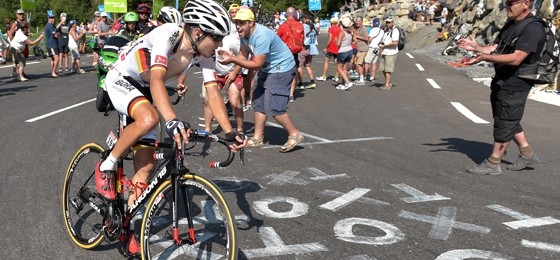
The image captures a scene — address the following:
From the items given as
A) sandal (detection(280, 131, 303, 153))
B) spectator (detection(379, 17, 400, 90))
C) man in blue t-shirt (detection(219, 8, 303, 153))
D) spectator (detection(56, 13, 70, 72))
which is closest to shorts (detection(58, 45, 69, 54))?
spectator (detection(56, 13, 70, 72))

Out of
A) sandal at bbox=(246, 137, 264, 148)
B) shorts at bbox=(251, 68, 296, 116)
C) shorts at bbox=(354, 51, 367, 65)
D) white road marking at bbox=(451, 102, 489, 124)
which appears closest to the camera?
shorts at bbox=(251, 68, 296, 116)

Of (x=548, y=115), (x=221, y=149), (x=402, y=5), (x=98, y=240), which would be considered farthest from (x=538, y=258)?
(x=402, y=5)

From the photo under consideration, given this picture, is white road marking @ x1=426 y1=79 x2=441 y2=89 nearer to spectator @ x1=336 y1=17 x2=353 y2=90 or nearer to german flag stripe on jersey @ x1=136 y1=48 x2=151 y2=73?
spectator @ x1=336 y1=17 x2=353 y2=90

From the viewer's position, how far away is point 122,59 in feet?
12.9

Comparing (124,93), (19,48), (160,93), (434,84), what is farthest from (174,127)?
(19,48)

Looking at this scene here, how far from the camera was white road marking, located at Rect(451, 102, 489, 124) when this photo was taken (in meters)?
9.96

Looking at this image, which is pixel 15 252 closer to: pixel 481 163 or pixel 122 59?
pixel 122 59

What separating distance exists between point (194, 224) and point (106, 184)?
81cm

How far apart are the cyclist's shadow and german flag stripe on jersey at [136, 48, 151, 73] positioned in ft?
5.23

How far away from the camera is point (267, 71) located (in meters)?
7.53

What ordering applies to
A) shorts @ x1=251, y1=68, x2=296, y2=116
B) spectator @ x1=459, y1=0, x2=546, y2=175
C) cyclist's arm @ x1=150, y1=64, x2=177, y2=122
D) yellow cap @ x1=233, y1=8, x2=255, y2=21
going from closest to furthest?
Answer: cyclist's arm @ x1=150, y1=64, x2=177, y2=122 < spectator @ x1=459, y1=0, x2=546, y2=175 < yellow cap @ x1=233, y1=8, x2=255, y2=21 < shorts @ x1=251, y1=68, x2=296, y2=116

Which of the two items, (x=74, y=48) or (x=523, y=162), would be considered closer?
(x=523, y=162)

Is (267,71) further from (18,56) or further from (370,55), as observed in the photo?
(18,56)

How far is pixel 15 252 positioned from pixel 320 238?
7.36 feet
